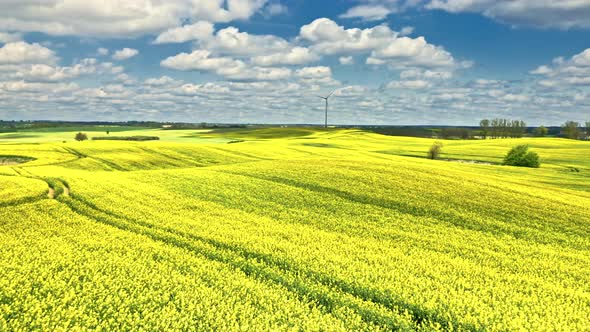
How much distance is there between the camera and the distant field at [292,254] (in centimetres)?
1325

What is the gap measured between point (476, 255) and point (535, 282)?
3.52 meters

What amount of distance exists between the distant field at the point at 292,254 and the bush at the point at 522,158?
50150mm

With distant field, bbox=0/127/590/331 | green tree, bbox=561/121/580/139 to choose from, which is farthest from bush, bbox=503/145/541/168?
green tree, bbox=561/121/580/139

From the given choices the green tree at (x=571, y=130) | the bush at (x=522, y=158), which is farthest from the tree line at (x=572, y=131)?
the bush at (x=522, y=158)

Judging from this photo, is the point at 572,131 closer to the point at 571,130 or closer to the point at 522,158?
the point at 571,130

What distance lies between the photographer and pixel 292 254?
732 inches

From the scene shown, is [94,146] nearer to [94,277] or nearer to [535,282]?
[94,277]

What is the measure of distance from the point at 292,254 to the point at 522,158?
80.9m

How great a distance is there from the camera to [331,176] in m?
38.3

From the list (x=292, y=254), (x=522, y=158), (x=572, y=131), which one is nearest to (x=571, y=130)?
(x=572, y=131)

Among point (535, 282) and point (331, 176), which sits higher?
point (331, 176)

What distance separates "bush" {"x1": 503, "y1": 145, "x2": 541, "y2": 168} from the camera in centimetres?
8150

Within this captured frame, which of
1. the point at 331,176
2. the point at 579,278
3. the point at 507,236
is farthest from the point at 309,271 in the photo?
the point at 331,176

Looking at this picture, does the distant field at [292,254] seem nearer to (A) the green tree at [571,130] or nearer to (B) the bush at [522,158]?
(B) the bush at [522,158]
